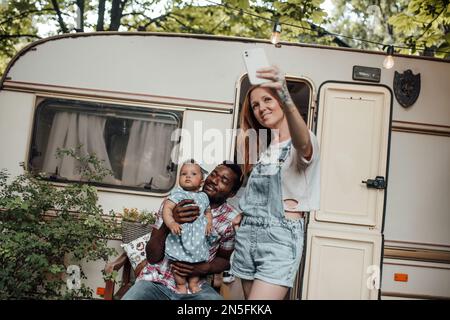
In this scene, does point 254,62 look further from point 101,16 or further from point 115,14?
point 115,14

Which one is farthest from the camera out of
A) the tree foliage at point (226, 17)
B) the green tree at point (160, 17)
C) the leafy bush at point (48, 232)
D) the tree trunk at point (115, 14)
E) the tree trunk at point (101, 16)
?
the tree trunk at point (115, 14)

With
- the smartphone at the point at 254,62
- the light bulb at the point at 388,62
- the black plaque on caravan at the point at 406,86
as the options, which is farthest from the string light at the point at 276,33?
the black plaque on caravan at the point at 406,86

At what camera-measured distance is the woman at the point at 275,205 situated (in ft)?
9.73

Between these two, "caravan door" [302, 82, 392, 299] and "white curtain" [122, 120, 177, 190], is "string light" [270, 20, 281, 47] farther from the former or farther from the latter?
"white curtain" [122, 120, 177, 190]

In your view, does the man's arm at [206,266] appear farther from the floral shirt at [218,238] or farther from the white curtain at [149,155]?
the white curtain at [149,155]

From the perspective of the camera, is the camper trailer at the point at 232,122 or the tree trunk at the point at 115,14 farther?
the tree trunk at the point at 115,14

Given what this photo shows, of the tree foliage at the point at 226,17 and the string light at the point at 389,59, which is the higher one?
the tree foliage at the point at 226,17

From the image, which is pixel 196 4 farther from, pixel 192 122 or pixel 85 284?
pixel 85 284

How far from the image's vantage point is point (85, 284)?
388 centimetres

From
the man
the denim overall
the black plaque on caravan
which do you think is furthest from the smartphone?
the black plaque on caravan

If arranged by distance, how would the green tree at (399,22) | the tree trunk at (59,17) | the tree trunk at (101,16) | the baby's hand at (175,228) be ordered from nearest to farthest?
the baby's hand at (175,228)
the green tree at (399,22)
the tree trunk at (101,16)
the tree trunk at (59,17)

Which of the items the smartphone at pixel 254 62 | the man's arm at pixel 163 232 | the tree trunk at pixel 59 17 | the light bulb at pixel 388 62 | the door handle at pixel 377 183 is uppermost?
the tree trunk at pixel 59 17

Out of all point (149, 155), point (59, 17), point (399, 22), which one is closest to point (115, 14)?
point (59, 17)

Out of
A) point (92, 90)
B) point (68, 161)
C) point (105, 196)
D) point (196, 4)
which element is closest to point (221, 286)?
point (105, 196)
